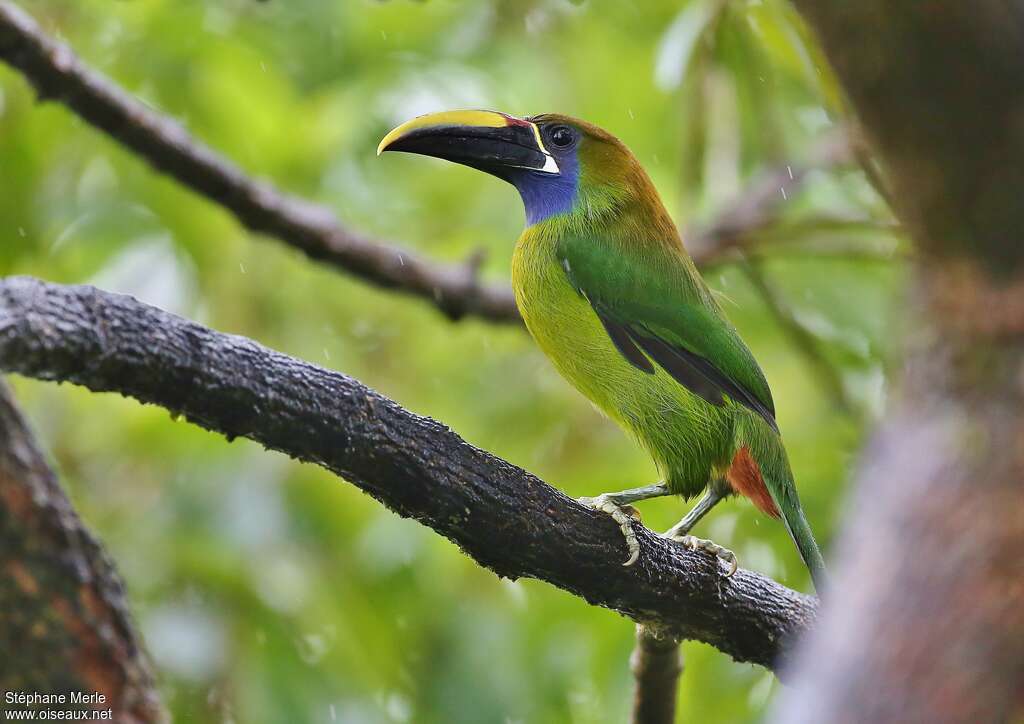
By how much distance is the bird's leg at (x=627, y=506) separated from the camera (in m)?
2.83

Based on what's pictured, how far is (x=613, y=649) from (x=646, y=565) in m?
1.29

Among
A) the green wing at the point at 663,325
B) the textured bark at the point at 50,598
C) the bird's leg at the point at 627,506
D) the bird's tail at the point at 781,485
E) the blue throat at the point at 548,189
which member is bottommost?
the textured bark at the point at 50,598

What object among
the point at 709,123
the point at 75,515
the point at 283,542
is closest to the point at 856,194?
the point at 709,123

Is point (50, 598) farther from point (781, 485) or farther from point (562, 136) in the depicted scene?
point (562, 136)

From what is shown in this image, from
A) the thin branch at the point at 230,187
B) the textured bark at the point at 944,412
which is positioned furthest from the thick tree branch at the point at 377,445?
the thin branch at the point at 230,187

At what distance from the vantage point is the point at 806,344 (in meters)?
4.45

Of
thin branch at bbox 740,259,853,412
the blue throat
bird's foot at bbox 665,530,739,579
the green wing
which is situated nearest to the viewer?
bird's foot at bbox 665,530,739,579

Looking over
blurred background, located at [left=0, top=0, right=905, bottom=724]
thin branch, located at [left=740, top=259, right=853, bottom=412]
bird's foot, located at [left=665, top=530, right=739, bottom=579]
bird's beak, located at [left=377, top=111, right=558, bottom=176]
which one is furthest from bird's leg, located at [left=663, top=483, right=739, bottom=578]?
bird's beak, located at [left=377, top=111, right=558, bottom=176]

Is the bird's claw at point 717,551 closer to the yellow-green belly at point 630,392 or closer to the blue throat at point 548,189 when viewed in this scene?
the yellow-green belly at point 630,392

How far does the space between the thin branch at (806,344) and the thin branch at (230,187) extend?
906 millimetres

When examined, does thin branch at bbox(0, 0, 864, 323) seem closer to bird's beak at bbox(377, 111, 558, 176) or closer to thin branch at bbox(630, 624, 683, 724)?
bird's beak at bbox(377, 111, 558, 176)

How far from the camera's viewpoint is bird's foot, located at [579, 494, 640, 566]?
2824 mm

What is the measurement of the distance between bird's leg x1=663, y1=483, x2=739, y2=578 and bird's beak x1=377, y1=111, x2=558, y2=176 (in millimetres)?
1097

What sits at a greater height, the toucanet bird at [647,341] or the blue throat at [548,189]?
the blue throat at [548,189]
